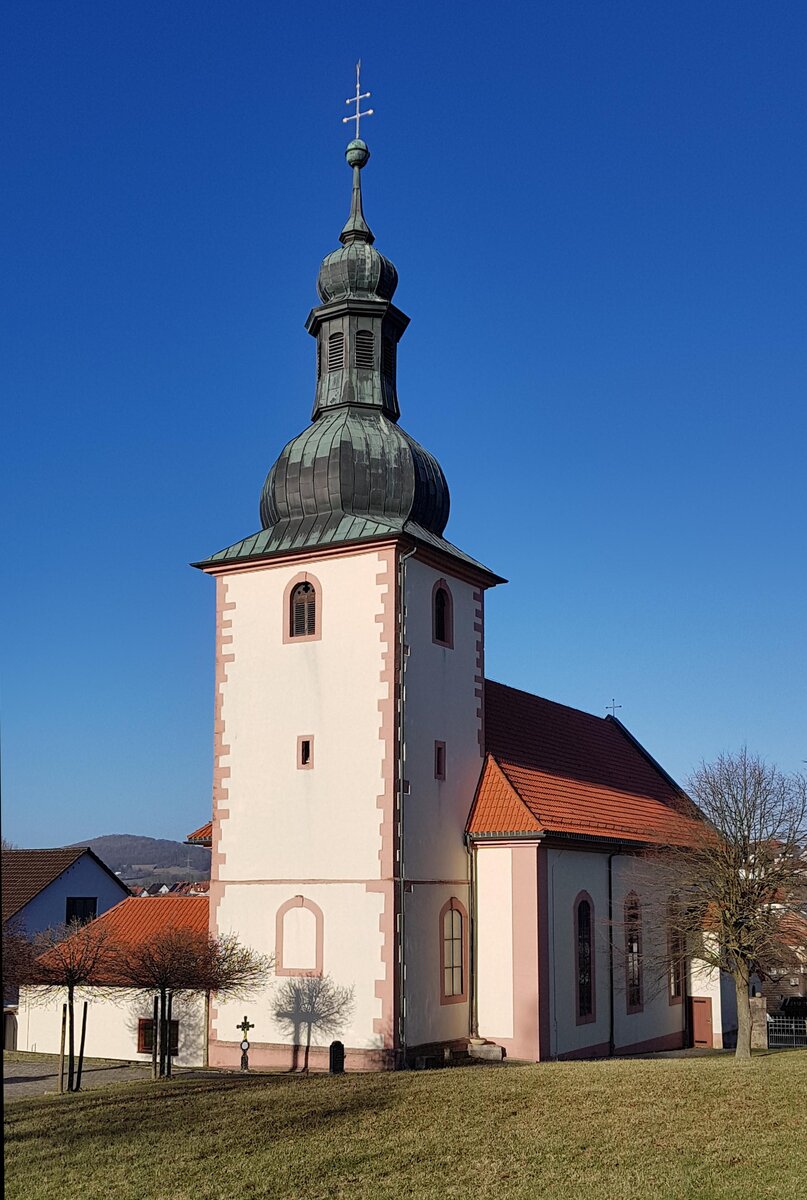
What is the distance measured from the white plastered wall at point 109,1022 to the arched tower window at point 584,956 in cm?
817

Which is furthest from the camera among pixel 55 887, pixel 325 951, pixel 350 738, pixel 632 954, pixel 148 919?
pixel 55 887

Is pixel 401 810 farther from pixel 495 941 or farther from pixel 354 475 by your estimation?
pixel 354 475

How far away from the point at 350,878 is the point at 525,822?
13.4ft

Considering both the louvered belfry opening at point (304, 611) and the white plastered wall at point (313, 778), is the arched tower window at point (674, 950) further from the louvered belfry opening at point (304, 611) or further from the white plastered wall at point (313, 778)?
the louvered belfry opening at point (304, 611)

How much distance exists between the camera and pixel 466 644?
2711 centimetres

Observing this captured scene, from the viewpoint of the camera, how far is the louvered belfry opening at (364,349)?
27328 millimetres

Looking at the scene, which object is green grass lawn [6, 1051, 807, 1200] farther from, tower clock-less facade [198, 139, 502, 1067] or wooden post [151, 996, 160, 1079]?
tower clock-less facade [198, 139, 502, 1067]

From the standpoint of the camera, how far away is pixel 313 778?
956 inches

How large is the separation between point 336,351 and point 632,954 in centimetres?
1633

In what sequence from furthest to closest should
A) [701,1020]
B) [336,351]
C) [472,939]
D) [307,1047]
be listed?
[701,1020], [336,351], [472,939], [307,1047]

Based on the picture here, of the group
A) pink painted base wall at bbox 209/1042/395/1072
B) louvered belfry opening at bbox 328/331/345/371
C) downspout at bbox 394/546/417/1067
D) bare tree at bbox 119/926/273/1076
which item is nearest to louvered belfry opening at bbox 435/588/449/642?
downspout at bbox 394/546/417/1067

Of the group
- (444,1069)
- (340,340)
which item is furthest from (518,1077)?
(340,340)

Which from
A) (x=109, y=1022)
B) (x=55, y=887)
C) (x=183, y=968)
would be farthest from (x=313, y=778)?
(x=55, y=887)

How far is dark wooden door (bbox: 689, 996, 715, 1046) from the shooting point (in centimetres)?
3269
